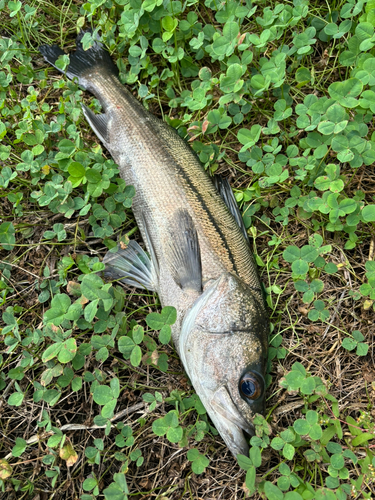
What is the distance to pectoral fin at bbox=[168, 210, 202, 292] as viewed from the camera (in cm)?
283

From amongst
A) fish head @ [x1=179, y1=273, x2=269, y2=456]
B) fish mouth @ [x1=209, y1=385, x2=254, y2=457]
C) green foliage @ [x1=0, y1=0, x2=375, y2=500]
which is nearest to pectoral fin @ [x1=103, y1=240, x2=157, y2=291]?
green foliage @ [x1=0, y1=0, x2=375, y2=500]

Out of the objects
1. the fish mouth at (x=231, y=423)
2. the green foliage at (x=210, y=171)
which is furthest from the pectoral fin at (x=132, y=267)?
the fish mouth at (x=231, y=423)

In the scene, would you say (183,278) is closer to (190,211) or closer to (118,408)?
(190,211)

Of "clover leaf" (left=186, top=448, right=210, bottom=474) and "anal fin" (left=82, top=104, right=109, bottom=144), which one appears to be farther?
"anal fin" (left=82, top=104, right=109, bottom=144)

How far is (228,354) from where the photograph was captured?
2.57 m

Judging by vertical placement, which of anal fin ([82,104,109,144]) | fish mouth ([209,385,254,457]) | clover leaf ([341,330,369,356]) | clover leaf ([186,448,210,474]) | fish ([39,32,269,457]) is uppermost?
anal fin ([82,104,109,144])

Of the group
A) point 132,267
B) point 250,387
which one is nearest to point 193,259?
point 132,267

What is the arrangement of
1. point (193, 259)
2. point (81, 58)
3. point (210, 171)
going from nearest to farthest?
1. point (193, 259)
2. point (210, 171)
3. point (81, 58)

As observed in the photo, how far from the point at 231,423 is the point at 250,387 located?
268mm

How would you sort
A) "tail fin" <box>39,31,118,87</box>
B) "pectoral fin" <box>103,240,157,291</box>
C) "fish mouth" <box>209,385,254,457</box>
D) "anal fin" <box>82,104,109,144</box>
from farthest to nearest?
"tail fin" <box>39,31,118,87</box>
"anal fin" <box>82,104,109,144</box>
"pectoral fin" <box>103,240,157,291</box>
"fish mouth" <box>209,385,254,457</box>

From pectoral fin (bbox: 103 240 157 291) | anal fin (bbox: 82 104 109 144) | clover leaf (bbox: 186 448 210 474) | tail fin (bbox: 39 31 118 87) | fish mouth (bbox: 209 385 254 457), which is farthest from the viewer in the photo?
tail fin (bbox: 39 31 118 87)

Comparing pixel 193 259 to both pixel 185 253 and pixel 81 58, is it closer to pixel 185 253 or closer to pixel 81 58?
pixel 185 253

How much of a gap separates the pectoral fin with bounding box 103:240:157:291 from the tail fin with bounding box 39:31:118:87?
1.85 m

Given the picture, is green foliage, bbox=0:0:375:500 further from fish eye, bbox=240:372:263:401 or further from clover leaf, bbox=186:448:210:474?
fish eye, bbox=240:372:263:401
